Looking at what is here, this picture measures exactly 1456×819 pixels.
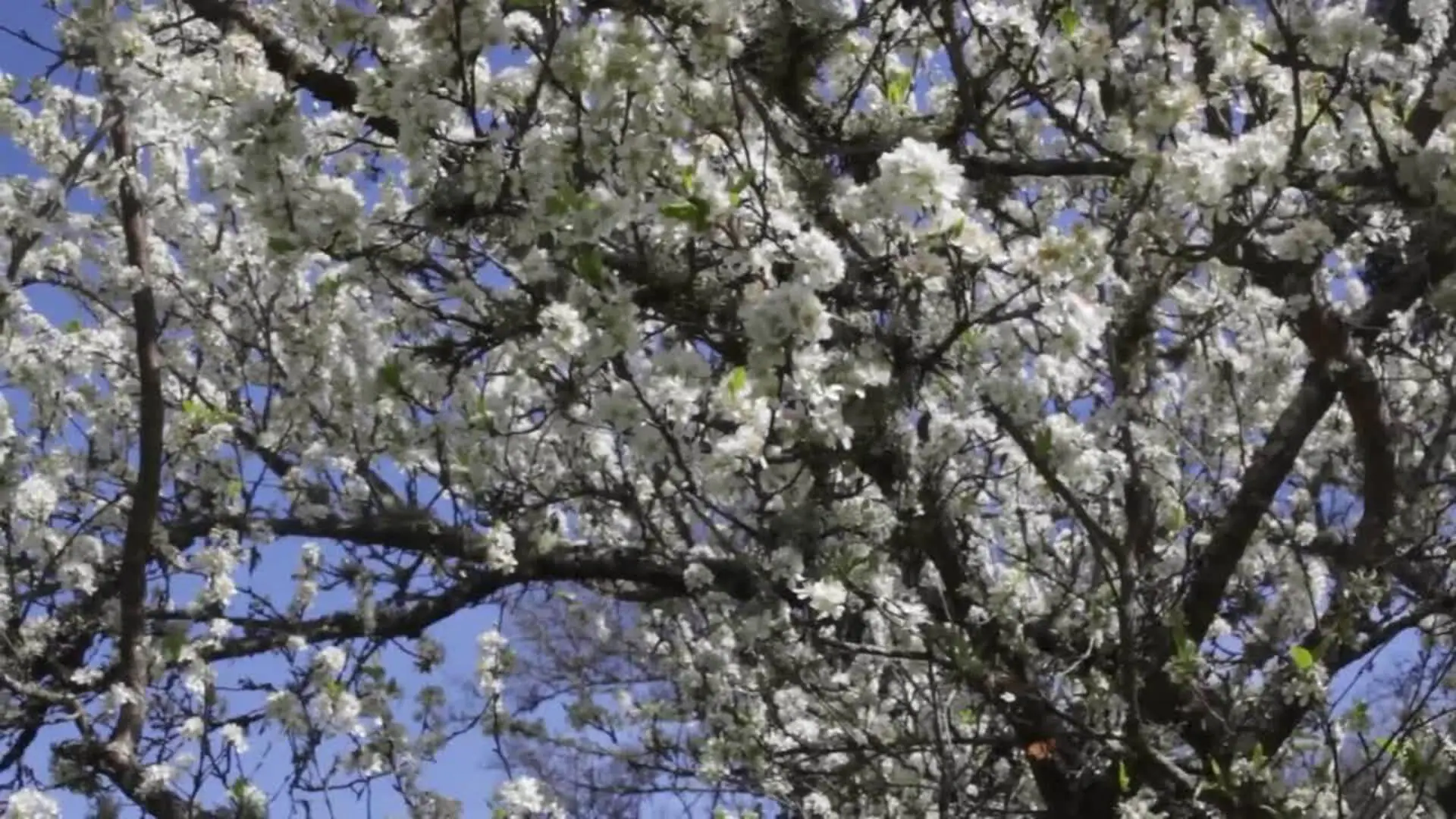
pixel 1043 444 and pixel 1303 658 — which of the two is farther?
pixel 1303 658

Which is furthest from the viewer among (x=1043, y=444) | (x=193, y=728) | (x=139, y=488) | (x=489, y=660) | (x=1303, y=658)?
(x=489, y=660)

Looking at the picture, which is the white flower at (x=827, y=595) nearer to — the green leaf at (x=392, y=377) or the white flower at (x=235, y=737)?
the green leaf at (x=392, y=377)

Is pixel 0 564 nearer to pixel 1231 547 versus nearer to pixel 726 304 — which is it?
pixel 726 304

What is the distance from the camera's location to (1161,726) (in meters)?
4.05

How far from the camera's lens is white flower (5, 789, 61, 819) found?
4.16m

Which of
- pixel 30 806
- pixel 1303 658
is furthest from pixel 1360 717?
pixel 30 806

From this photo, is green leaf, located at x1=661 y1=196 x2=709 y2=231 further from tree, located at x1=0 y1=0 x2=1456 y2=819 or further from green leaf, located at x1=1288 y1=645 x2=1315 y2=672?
green leaf, located at x1=1288 y1=645 x2=1315 y2=672

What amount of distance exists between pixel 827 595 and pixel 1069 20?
55.0 inches

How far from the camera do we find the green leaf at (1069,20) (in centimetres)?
366

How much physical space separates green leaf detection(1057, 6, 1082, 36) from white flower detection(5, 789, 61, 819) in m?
3.08

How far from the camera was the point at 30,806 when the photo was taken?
165 inches

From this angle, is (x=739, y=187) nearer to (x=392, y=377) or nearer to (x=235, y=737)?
(x=392, y=377)

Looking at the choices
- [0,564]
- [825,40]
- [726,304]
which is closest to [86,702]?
[0,564]

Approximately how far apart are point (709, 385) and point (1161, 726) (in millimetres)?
1553
